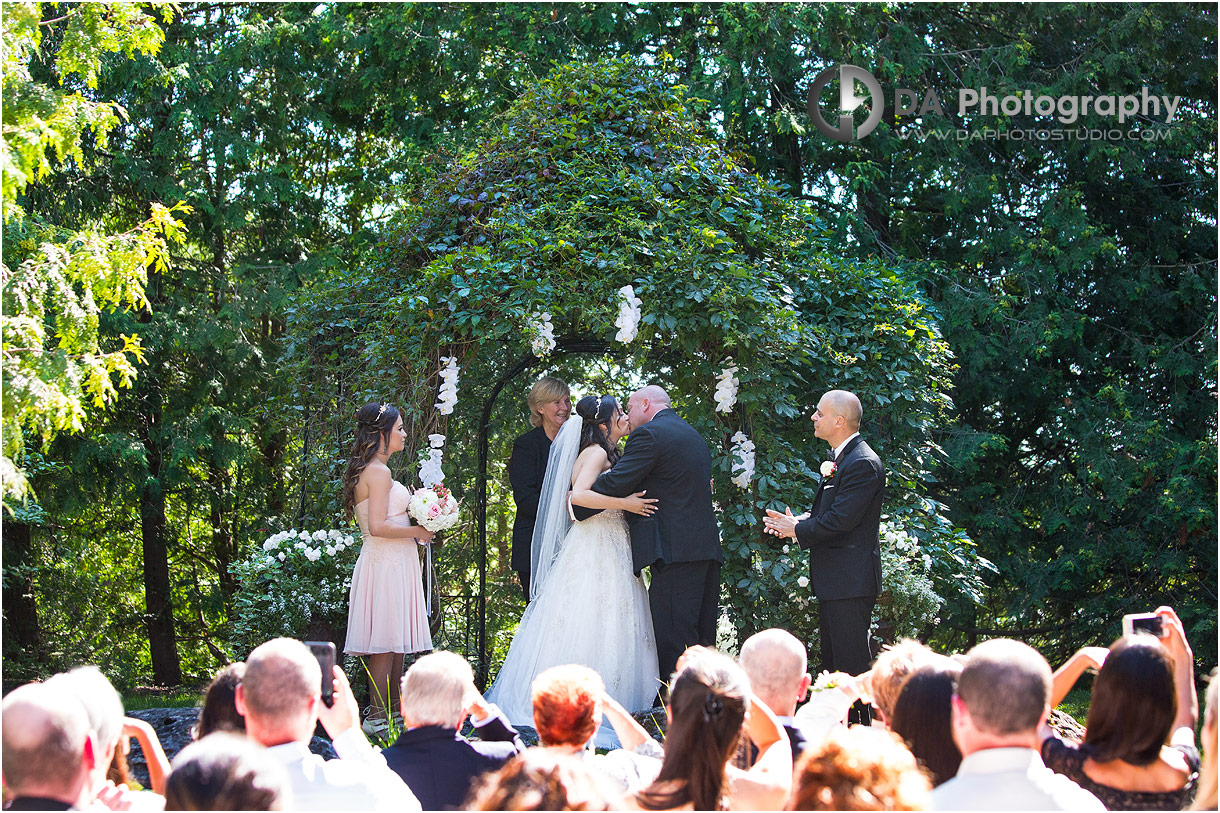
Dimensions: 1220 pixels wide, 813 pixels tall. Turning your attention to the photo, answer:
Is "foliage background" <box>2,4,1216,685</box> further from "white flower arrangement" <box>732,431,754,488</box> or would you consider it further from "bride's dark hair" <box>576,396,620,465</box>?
"bride's dark hair" <box>576,396,620,465</box>

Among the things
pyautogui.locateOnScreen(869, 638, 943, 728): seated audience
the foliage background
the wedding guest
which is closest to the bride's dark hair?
the wedding guest

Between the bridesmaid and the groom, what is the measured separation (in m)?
1.04

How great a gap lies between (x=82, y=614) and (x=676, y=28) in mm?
9781

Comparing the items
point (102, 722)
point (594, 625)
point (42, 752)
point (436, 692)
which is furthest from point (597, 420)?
point (42, 752)

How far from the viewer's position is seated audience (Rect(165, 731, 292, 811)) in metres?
1.98

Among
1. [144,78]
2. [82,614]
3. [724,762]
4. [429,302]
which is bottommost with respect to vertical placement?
[82,614]

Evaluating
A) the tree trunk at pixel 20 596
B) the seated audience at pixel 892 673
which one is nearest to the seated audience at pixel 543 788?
the seated audience at pixel 892 673

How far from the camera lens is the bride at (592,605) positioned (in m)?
5.75

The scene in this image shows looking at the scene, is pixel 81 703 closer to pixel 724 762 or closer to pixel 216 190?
pixel 724 762

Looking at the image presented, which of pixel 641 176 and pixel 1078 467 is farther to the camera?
pixel 1078 467

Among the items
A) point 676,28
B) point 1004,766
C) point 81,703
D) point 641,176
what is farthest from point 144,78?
point 1004,766

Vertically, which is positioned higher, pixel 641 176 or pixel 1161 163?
pixel 1161 163

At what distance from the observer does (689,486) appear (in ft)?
18.6

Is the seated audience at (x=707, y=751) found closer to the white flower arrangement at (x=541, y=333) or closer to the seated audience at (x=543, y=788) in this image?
the seated audience at (x=543, y=788)
